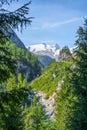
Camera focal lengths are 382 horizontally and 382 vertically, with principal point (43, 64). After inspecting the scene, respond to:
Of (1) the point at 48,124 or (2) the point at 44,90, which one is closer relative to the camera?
(1) the point at 48,124

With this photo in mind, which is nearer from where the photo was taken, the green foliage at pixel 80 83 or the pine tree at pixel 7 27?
the pine tree at pixel 7 27

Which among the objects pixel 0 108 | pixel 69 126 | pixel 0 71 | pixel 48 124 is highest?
pixel 0 71

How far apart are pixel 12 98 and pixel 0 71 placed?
1.14 metres

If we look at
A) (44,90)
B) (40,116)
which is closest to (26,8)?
(40,116)

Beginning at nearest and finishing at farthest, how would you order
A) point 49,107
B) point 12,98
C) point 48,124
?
point 12,98 → point 48,124 → point 49,107

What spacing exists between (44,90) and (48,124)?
121 m

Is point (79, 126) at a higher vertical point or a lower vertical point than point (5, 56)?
lower

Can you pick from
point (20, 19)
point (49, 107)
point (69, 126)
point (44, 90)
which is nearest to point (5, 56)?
point (20, 19)

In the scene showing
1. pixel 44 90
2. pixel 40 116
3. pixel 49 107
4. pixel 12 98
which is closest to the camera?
pixel 12 98

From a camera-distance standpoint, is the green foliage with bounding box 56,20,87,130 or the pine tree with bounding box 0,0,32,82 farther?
the green foliage with bounding box 56,20,87,130

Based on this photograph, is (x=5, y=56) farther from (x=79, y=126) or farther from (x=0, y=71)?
(x=79, y=126)

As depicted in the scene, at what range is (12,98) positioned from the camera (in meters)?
14.4

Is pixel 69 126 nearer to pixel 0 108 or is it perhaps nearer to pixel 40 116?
pixel 0 108

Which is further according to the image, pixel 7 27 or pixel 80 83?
pixel 80 83
